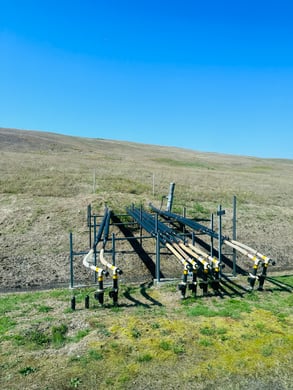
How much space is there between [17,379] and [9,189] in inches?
755

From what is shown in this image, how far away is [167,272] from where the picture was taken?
1533 cm

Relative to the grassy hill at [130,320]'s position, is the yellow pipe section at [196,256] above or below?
above

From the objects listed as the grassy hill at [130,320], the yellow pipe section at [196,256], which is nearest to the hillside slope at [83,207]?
the grassy hill at [130,320]

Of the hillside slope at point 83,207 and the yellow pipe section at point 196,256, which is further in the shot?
the hillside slope at point 83,207

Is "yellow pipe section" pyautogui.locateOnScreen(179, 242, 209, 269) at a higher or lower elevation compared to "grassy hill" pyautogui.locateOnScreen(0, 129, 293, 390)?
higher

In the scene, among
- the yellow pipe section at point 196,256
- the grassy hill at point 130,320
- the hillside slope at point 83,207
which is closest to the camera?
the grassy hill at point 130,320

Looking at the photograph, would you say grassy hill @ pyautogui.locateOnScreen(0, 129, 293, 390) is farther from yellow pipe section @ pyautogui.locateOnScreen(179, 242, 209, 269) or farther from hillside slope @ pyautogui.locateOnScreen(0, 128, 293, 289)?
yellow pipe section @ pyautogui.locateOnScreen(179, 242, 209, 269)

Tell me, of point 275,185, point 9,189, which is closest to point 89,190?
point 9,189

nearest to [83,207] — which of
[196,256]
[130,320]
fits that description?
[196,256]

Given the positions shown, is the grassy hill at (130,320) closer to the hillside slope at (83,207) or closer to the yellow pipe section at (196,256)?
the hillside slope at (83,207)

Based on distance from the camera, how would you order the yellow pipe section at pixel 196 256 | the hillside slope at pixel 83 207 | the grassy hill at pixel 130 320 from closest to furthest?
the grassy hill at pixel 130 320 < the yellow pipe section at pixel 196 256 < the hillside slope at pixel 83 207

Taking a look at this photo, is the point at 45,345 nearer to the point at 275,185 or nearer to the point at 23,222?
the point at 23,222

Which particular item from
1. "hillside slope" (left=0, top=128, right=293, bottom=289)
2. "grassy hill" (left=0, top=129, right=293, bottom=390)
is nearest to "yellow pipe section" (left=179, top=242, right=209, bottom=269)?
"grassy hill" (left=0, top=129, right=293, bottom=390)

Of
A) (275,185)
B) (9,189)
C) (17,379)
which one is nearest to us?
(17,379)
